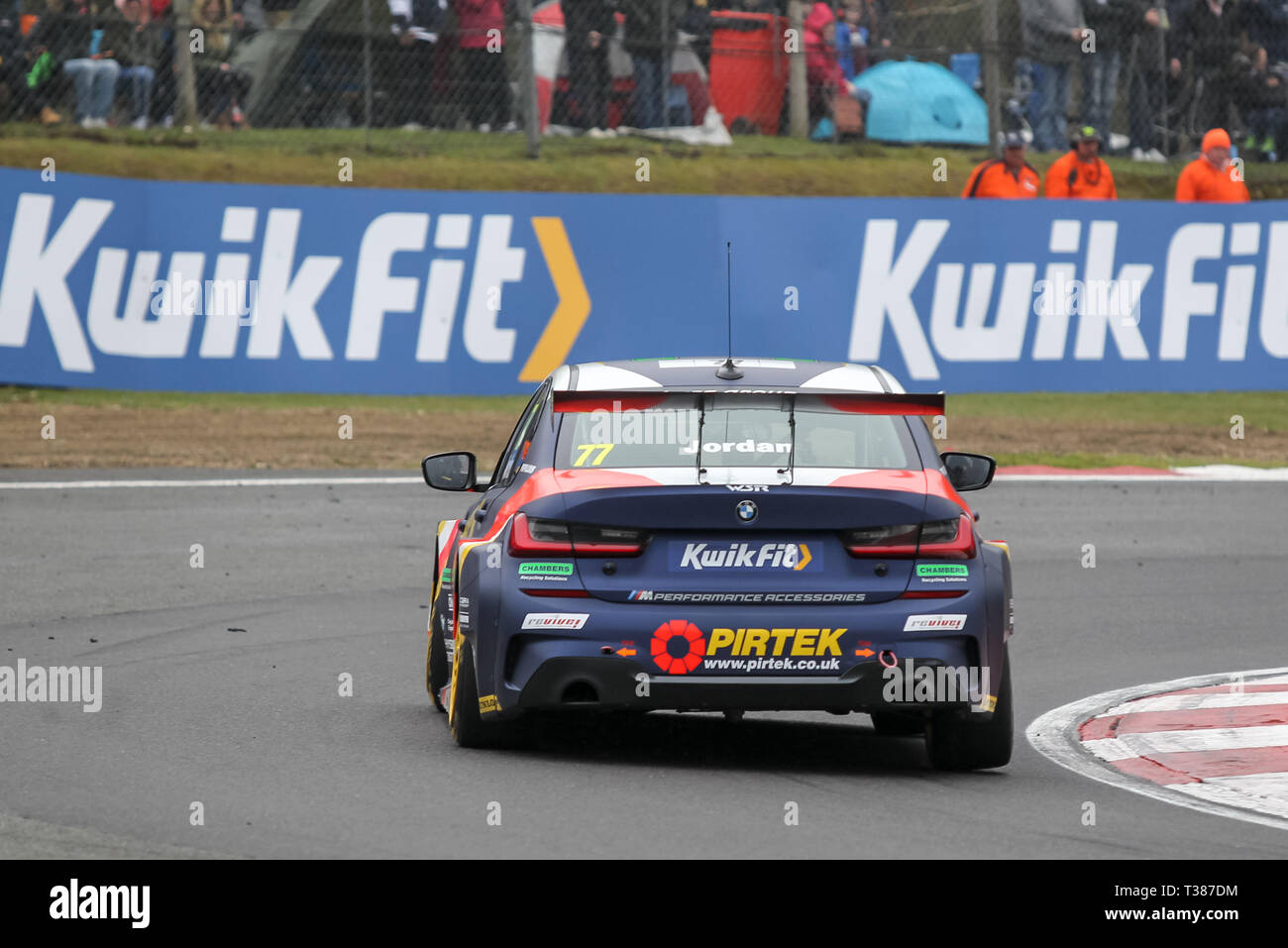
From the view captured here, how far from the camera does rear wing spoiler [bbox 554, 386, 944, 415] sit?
689cm

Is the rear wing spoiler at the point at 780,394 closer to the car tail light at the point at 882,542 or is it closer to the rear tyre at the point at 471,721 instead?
the car tail light at the point at 882,542

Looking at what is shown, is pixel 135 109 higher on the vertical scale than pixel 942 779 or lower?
higher

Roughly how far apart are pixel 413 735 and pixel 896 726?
69.1 inches

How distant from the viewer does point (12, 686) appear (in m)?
8.79

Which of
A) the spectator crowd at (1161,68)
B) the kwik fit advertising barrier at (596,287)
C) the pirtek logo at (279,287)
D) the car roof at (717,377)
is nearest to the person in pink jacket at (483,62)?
the kwik fit advertising barrier at (596,287)

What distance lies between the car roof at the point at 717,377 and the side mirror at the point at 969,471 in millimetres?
391

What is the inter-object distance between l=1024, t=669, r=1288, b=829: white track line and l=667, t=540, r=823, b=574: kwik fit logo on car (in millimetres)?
1329

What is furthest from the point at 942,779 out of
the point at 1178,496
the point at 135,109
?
the point at 135,109

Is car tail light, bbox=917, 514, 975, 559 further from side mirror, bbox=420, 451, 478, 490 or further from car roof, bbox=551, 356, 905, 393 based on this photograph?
side mirror, bbox=420, 451, 478, 490

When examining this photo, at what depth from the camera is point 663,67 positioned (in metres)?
23.2

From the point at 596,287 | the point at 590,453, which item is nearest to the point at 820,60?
the point at 596,287

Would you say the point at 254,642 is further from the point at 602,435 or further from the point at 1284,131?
the point at 1284,131

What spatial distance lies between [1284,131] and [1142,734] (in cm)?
1810

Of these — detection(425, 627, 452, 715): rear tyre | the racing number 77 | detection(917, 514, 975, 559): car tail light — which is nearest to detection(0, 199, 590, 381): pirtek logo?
detection(425, 627, 452, 715): rear tyre
